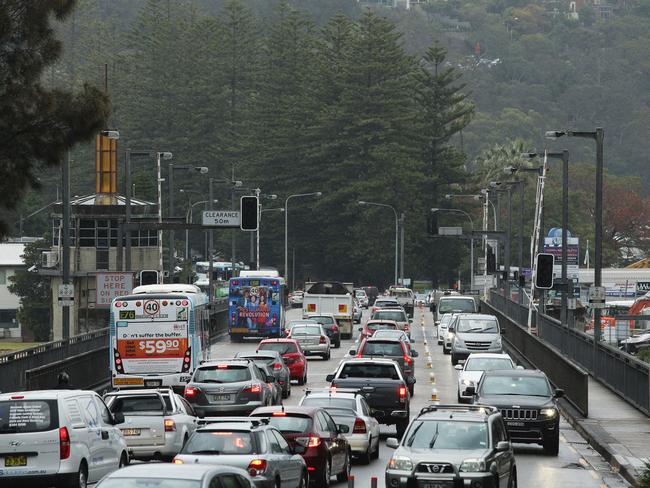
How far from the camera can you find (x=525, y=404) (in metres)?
27.5

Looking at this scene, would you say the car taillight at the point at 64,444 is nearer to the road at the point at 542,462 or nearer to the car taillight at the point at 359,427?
the road at the point at 542,462

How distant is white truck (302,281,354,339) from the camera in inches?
2677

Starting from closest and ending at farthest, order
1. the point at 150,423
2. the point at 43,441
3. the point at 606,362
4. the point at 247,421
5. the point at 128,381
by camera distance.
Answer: the point at 247,421
the point at 43,441
the point at 150,423
the point at 128,381
the point at 606,362

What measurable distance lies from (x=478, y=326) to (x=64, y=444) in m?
31.5

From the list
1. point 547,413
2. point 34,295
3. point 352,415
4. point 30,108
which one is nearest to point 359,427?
point 352,415

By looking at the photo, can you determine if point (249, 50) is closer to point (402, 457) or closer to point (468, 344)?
point (468, 344)

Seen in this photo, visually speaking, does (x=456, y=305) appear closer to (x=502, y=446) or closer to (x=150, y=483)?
(x=502, y=446)

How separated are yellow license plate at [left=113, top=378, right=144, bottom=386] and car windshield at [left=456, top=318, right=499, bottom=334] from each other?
16833 millimetres

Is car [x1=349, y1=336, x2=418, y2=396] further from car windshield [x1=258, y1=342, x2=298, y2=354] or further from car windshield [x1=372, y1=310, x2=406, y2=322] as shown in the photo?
car windshield [x1=372, y1=310, x2=406, y2=322]

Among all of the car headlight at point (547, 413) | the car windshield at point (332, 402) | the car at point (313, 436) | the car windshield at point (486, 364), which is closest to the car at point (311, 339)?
the car windshield at point (486, 364)

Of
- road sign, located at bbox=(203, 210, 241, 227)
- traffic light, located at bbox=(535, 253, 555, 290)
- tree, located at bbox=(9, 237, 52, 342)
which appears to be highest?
road sign, located at bbox=(203, 210, 241, 227)

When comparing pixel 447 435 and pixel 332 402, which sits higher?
pixel 447 435

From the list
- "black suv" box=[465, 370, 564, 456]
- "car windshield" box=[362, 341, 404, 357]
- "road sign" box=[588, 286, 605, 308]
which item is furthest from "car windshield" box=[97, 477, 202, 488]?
"road sign" box=[588, 286, 605, 308]

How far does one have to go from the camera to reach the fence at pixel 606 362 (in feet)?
117
